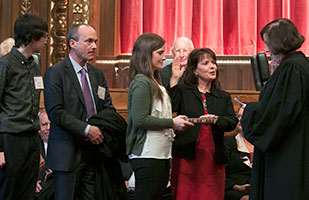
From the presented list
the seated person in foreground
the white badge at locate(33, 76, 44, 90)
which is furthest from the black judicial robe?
the seated person in foreground

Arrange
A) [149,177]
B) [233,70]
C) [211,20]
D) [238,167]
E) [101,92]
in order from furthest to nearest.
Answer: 1. [211,20]
2. [233,70]
3. [238,167]
4. [101,92]
5. [149,177]

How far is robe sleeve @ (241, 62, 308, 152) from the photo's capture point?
264 cm

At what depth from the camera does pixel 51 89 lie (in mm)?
3074

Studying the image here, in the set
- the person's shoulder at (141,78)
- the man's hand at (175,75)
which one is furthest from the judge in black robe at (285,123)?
the man's hand at (175,75)

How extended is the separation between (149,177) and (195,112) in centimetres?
72

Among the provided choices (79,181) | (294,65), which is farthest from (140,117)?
(294,65)

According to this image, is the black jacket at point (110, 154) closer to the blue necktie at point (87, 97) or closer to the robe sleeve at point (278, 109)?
the blue necktie at point (87, 97)

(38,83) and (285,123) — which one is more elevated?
(38,83)

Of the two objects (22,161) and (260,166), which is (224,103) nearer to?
(260,166)

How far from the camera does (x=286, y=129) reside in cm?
267

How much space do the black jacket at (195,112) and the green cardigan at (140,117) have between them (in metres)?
0.43

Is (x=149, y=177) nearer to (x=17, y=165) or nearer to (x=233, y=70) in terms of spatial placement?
(x=17, y=165)

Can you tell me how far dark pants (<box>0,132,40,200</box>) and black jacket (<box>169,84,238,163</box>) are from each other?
99 cm

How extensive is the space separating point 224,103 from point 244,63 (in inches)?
127
